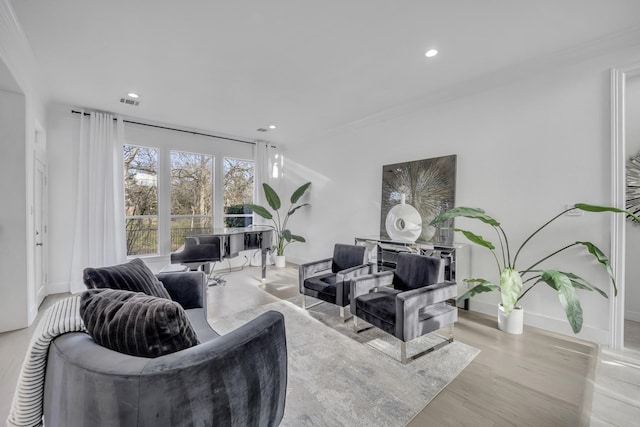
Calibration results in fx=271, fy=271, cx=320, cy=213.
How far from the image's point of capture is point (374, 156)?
4.60 metres

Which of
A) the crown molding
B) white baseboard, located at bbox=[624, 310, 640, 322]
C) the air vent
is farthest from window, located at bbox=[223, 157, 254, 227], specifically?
white baseboard, located at bbox=[624, 310, 640, 322]

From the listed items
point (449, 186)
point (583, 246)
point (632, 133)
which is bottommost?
point (583, 246)

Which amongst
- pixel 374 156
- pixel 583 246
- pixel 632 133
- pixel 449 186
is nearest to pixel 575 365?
pixel 583 246

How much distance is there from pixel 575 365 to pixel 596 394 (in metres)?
0.37

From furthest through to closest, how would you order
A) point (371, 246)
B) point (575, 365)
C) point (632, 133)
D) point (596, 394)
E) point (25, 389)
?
1. point (371, 246)
2. point (632, 133)
3. point (575, 365)
4. point (596, 394)
5. point (25, 389)

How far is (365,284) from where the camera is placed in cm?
284

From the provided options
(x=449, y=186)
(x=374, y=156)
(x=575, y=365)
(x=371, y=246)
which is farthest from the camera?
(x=374, y=156)

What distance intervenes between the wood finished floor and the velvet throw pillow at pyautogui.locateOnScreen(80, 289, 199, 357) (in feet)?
4.55

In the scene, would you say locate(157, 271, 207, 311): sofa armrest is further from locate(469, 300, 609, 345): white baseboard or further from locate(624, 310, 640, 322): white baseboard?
locate(624, 310, 640, 322): white baseboard

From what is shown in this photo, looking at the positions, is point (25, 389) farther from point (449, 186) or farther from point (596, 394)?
point (449, 186)

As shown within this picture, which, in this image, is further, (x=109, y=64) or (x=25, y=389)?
(x=109, y=64)

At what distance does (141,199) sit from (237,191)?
5.91 feet

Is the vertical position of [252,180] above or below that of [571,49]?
below

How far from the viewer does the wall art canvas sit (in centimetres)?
362
